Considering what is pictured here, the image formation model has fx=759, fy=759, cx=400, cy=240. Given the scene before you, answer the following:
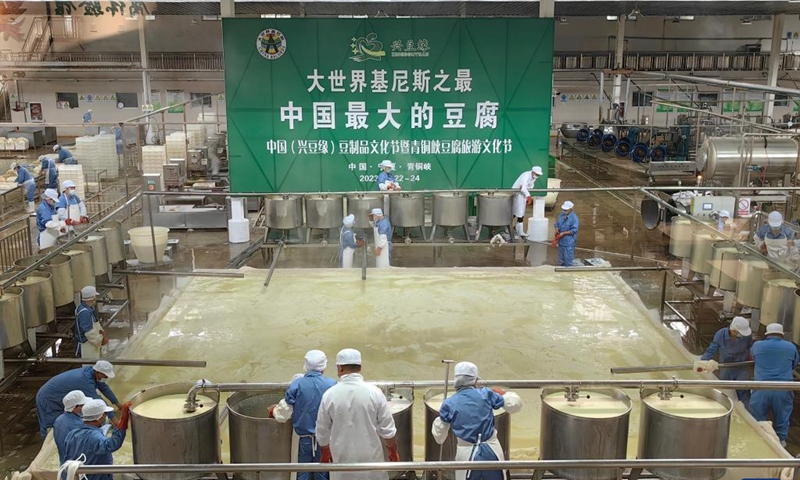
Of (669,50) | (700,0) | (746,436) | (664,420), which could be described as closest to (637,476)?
(664,420)

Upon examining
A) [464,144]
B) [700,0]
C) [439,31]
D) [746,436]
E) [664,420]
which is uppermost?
[700,0]

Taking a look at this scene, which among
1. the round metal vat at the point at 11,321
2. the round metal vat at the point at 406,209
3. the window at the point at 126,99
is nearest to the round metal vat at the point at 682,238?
the round metal vat at the point at 406,209

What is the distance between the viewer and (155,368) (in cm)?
741

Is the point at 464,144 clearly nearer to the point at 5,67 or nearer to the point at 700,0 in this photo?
the point at 700,0

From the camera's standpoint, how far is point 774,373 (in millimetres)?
6977

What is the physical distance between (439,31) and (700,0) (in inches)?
353

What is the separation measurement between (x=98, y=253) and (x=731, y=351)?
7.31 m

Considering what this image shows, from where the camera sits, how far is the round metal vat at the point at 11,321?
7.11m

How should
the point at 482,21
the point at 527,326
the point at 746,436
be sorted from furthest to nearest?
the point at 482,21, the point at 527,326, the point at 746,436

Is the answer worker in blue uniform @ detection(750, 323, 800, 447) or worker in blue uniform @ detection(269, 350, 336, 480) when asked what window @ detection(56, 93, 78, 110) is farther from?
worker in blue uniform @ detection(750, 323, 800, 447)

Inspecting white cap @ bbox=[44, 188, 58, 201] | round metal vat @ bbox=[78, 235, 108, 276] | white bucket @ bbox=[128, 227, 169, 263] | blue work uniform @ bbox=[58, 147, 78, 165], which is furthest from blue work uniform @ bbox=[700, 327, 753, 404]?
blue work uniform @ bbox=[58, 147, 78, 165]

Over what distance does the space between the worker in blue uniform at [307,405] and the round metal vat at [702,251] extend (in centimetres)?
599

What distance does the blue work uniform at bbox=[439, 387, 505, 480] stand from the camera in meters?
4.84

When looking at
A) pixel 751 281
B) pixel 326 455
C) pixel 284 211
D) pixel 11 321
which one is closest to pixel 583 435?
pixel 326 455
